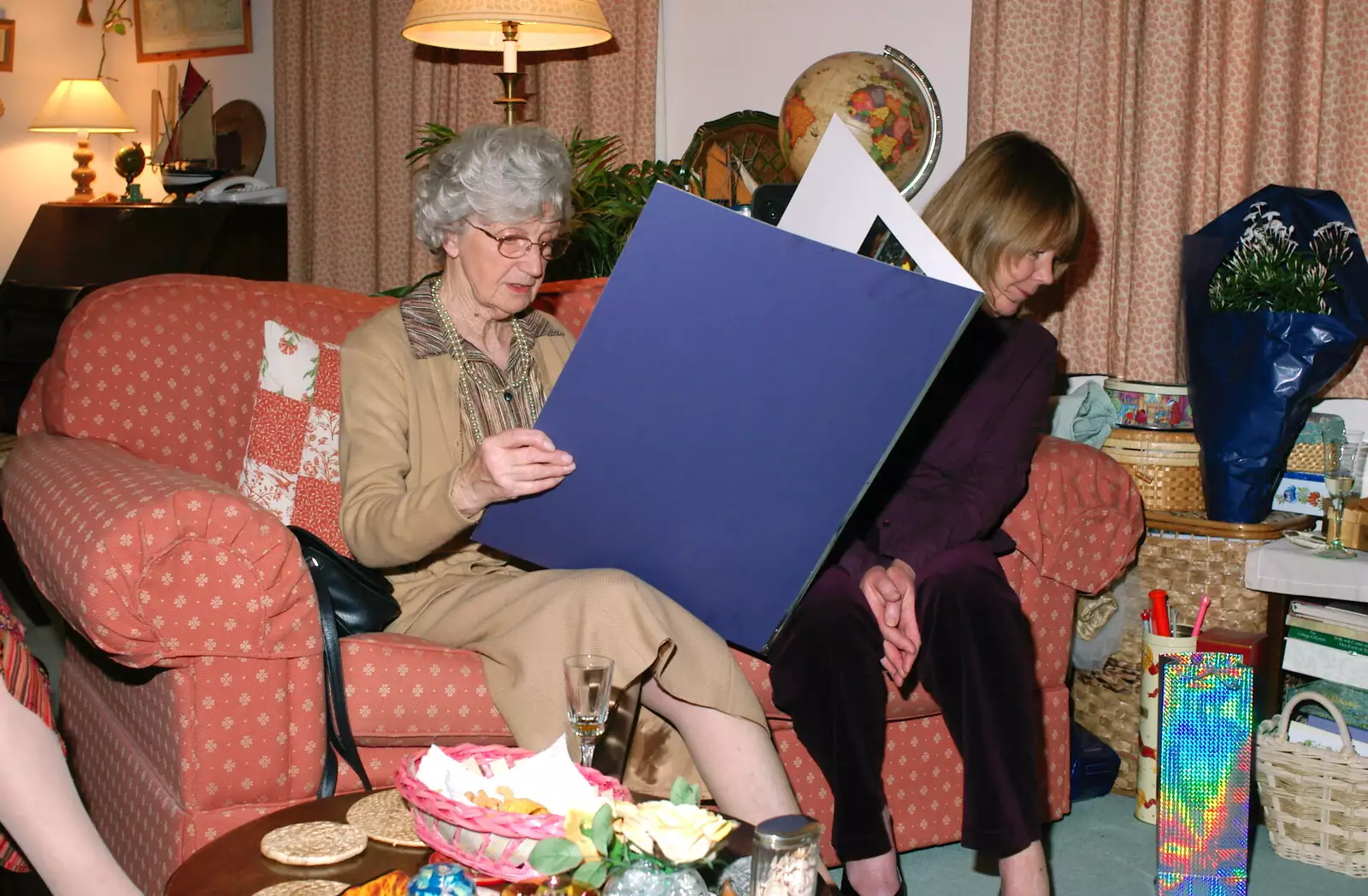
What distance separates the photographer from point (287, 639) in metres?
1.49

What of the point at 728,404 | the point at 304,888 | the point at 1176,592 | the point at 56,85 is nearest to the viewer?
the point at 304,888

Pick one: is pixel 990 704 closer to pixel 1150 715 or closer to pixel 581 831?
pixel 1150 715

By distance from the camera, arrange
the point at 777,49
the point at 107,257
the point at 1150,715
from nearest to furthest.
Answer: the point at 1150,715
the point at 777,49
the point at 107,257

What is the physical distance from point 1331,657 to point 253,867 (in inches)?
69.2

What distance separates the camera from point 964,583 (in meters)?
1.69

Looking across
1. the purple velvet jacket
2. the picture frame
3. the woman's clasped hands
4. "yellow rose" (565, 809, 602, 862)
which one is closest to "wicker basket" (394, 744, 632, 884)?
"yellow rose" (565, 809, 602, 862)

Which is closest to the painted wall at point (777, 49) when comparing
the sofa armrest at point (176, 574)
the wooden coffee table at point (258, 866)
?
the sofa armrest at point (176, 574)

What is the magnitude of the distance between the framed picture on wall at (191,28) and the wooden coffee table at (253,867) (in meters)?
3.65

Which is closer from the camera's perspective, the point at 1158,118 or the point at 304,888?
the point at 304,888

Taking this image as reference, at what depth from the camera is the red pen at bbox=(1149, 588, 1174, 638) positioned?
210 centimetres

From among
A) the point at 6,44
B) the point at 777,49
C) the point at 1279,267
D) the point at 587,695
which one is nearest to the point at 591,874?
the point at 587,695

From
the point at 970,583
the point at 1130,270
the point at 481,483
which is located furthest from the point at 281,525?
the point at 1130,270

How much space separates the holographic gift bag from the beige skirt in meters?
0.70

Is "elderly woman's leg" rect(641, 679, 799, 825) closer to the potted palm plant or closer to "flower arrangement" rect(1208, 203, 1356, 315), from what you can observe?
the potted palm plant
